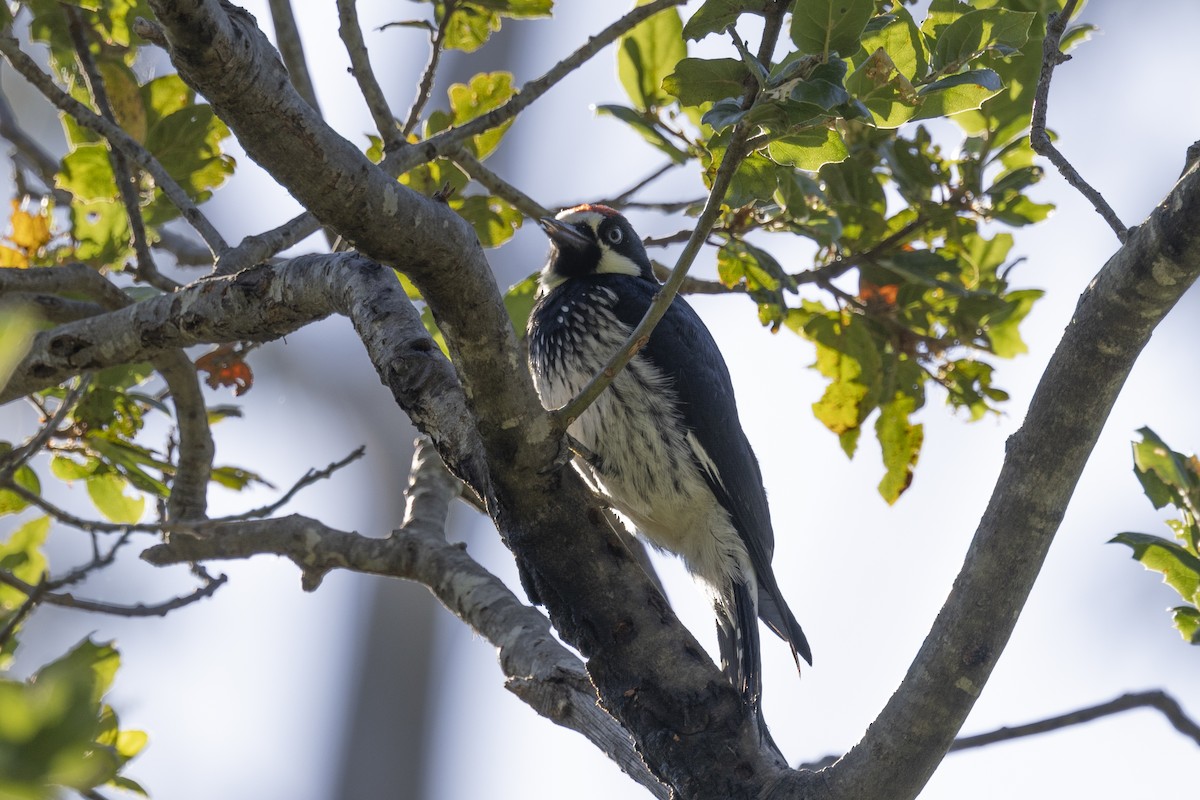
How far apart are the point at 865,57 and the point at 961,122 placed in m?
1.23

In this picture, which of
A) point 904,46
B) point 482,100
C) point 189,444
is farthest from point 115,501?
point 904,46

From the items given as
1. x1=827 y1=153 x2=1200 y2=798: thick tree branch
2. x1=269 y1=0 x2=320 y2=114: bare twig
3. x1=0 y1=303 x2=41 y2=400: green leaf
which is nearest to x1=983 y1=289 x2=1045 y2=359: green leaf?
x1=827 y1=153 x2=1200 y2=798: thick tree branch

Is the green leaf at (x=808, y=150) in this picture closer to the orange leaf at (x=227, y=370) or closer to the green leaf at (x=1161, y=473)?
the green leaf at (x=1161, y=473)

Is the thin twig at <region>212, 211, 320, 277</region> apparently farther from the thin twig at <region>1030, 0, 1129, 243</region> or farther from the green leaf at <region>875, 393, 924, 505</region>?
the green leaf at <region>875, 393, 924, 505</region>

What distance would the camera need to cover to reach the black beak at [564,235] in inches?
140

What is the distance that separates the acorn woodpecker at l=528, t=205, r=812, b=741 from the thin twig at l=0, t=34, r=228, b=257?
96 centimetres

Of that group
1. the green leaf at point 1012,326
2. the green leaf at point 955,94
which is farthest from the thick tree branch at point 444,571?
the green leaf at point 1012,326

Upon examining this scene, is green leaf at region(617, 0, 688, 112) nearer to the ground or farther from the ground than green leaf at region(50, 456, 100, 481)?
farther from the ground

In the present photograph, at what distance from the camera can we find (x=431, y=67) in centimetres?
282

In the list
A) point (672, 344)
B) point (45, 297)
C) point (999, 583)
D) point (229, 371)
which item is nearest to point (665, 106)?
point (672, 344)

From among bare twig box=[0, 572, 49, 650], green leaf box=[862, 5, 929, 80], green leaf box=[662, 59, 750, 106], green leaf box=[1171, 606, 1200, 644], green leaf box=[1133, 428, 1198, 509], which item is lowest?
green leaf box=[1171, 606, 1200, 644]

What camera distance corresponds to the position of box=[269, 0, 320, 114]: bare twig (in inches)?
128

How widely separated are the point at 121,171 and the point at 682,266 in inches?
65.2

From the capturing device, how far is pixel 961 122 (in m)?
3.13
